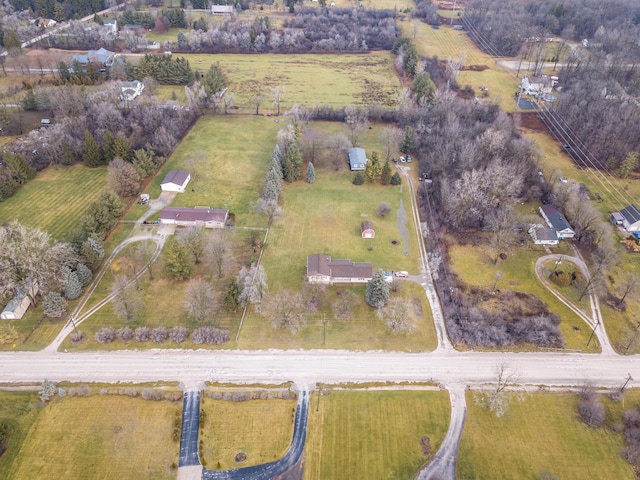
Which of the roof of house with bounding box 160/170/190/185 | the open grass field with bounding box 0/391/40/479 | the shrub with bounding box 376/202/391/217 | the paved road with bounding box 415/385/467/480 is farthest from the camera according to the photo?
the roof of house with bounding box 160/170/190/185

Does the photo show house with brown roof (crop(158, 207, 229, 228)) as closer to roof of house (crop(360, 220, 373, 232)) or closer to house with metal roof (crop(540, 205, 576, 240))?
roof of house (crop(360, 220, 373, 232))

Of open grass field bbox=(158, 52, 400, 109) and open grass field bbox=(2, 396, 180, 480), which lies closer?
open grass field bbox=(2, 396, 180, 480)

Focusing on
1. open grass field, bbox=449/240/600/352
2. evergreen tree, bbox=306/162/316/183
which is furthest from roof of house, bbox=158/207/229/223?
open grass field, bbox=449/240/600/352

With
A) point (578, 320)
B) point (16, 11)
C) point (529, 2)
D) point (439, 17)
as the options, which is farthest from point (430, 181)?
point (16, 11)

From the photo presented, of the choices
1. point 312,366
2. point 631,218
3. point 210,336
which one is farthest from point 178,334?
point 631,218

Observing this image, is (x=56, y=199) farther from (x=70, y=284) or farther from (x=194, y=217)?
(x=194, y=217)

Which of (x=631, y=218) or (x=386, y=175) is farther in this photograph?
(x=386, y=175)

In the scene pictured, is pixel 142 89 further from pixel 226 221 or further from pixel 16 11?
pixel 16 11
